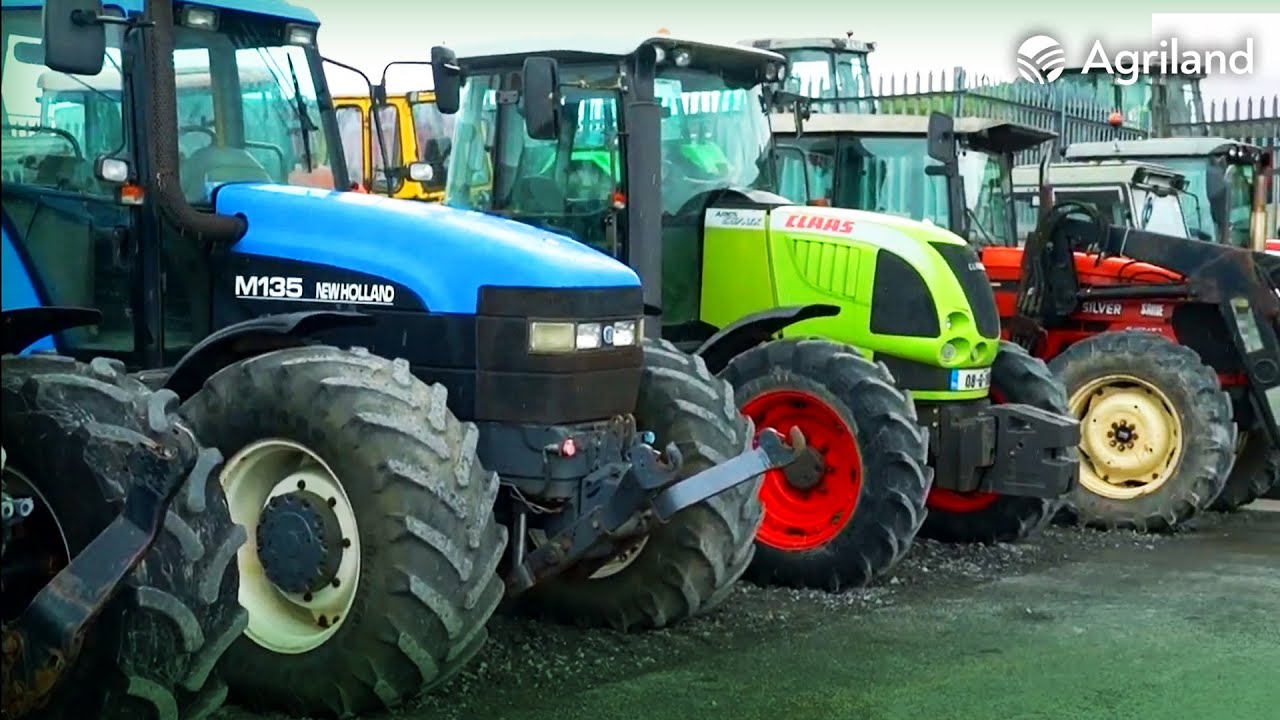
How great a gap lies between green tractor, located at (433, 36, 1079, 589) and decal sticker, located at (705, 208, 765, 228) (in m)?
0.01

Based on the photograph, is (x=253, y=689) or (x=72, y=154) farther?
(x=72, y=154)

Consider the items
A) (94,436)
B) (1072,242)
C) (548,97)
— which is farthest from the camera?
(1072,242)

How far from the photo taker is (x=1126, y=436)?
370 inches

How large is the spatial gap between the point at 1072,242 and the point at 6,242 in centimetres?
669

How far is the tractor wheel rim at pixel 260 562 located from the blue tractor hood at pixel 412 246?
77cm

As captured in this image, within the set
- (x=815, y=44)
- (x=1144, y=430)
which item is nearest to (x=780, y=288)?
(x=1144, y=430)

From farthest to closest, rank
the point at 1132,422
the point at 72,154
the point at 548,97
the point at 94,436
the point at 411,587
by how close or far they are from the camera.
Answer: the point at 1132,422
the point at 548,97
the point at 72,154
the point at 411,587
the point at 94,436

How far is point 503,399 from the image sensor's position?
533cm

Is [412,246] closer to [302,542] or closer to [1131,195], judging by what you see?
[302,542]

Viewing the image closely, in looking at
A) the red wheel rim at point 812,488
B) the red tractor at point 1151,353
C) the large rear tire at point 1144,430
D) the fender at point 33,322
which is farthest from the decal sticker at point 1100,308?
the fender at point 33,322

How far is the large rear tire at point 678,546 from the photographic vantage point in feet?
19.5

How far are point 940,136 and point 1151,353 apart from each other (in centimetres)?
180

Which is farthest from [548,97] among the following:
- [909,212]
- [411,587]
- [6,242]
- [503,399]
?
[909,212]

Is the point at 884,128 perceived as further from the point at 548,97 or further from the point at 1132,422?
the point at 548,97
